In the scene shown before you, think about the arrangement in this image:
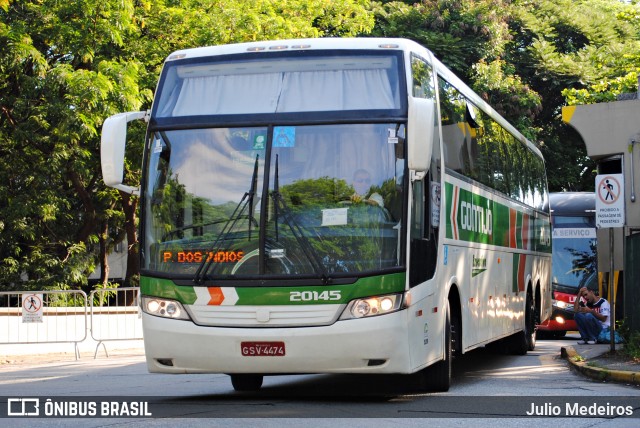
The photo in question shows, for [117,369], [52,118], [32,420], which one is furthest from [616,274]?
[32,420]

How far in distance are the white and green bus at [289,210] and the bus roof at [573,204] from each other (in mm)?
17736

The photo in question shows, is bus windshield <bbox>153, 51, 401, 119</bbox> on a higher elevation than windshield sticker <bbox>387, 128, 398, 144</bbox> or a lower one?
higher

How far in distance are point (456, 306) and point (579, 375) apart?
2.97m

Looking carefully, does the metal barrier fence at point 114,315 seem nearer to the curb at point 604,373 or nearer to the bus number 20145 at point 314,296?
the curb at point 604,373

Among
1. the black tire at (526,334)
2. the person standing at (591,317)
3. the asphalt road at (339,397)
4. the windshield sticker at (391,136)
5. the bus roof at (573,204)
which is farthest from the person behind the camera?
the bus roof at (573,204)

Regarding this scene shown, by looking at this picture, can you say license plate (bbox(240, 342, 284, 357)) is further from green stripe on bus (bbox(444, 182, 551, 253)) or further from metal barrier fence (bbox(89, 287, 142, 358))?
metal barrier fence (bbox(89, 287, 142, 358))

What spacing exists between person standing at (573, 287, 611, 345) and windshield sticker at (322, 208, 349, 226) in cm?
1212

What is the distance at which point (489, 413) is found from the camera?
10.5m

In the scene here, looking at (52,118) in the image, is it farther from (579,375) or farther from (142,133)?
(579,375)

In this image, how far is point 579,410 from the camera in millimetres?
10766

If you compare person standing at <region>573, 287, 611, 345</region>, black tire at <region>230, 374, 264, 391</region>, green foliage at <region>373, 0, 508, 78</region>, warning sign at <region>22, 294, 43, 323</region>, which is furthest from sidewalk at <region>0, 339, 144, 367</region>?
green foliage at <region>373, 0, 508, 78</region>

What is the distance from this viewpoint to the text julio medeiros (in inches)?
413

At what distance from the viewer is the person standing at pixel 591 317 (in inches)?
860

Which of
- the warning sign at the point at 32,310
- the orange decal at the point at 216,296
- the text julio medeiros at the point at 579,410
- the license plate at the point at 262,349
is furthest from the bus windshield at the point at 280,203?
the warning sign at the point at 32,310
